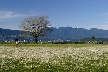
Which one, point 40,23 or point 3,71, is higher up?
point 40,23

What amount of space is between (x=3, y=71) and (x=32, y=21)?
146184mm

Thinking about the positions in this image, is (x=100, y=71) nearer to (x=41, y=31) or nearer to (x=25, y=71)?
(x=25, y=71)

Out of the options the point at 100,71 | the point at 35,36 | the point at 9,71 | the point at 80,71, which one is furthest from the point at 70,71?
the point at 35,36

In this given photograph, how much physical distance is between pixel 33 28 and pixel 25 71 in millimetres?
141527

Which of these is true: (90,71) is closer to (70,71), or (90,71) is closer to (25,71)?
(70,71)

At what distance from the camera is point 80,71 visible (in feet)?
62.9

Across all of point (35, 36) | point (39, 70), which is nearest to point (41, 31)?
point (35, 36)

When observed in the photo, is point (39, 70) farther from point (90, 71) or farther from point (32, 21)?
point (32, 21)

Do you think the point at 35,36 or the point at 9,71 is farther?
the point at 35,36

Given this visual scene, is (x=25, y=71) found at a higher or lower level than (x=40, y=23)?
lower

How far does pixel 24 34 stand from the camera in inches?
6417

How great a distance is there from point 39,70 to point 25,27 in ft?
Answer: 472

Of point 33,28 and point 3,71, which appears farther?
point 33,28

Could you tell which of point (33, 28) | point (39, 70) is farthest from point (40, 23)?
point (39, 70)
